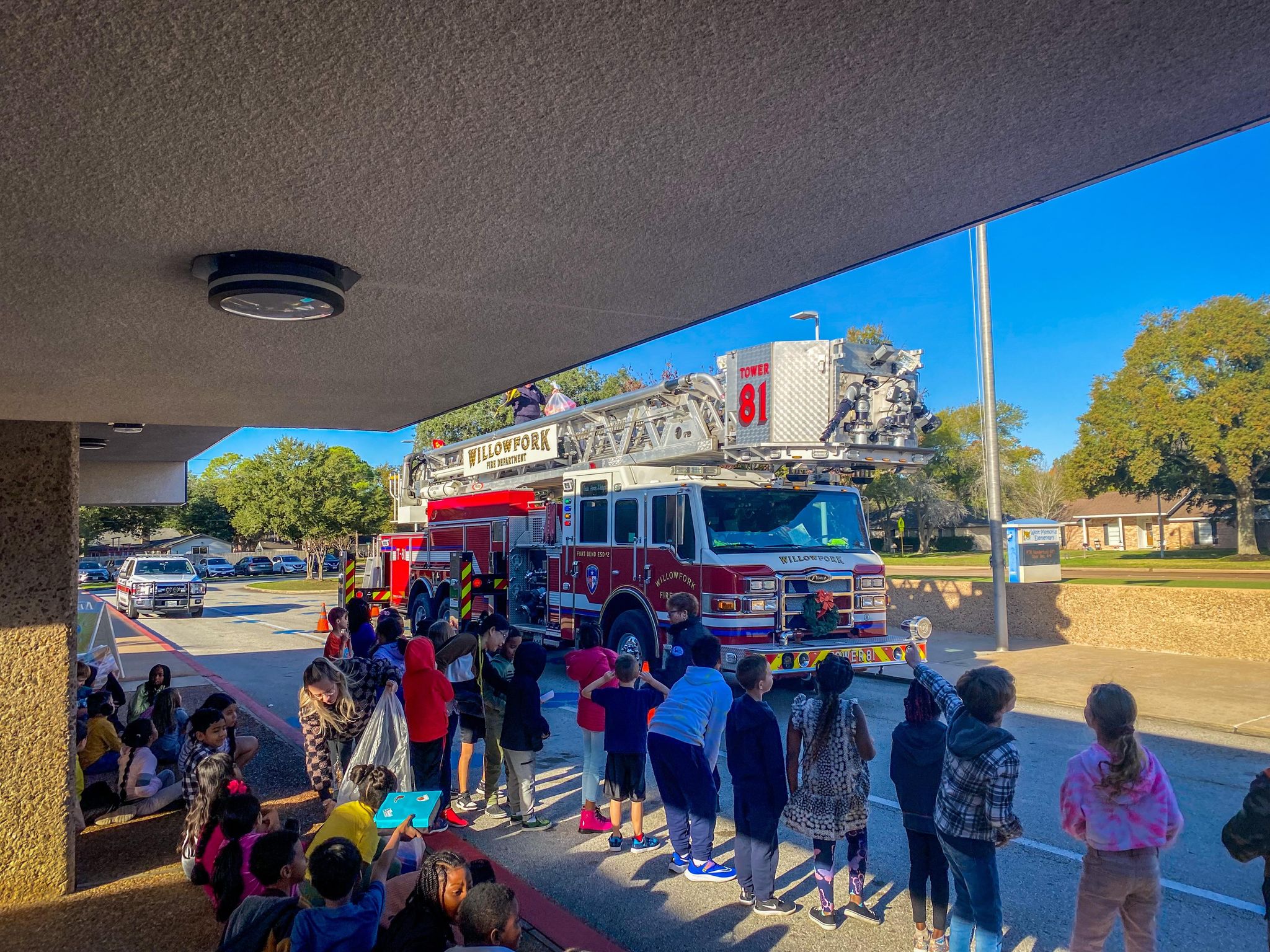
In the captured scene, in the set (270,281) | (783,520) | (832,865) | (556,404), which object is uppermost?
(556,404)

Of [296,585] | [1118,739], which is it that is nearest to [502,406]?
[296,585]

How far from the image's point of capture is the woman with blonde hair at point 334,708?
244 inches

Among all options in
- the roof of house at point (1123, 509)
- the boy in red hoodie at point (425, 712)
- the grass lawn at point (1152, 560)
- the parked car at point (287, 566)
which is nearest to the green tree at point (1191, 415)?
the grass lawn at point (1152, 560)

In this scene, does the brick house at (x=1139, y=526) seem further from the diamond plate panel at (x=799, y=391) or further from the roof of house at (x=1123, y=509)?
the diamond plate panel at (x=799, y=391)

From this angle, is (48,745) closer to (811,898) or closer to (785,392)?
(811,898)

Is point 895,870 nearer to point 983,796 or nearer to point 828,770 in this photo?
point 828,770

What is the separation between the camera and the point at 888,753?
8773mm

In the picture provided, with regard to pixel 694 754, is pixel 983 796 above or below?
above

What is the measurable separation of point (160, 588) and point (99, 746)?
22295mm

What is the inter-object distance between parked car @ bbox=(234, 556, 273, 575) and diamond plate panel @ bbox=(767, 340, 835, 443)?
58.7 meters

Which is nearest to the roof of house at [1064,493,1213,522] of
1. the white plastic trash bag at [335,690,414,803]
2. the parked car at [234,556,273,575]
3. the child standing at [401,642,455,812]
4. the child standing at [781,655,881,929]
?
the parked car at [234,556,273,575]

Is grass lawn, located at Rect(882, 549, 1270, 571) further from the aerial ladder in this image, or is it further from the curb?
the curb

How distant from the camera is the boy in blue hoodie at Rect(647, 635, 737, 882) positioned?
213 inches

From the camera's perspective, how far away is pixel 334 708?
6.22 m
